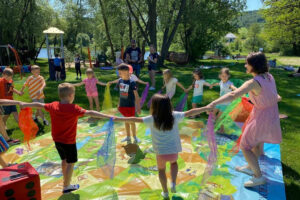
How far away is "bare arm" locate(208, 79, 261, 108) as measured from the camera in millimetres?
2832

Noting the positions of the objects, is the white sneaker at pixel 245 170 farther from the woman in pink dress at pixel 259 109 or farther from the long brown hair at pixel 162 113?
the long brown hair at pixel 162 113

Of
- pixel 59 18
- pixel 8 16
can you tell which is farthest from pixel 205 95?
pixel 59 18

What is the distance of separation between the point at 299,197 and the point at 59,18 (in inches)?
1322

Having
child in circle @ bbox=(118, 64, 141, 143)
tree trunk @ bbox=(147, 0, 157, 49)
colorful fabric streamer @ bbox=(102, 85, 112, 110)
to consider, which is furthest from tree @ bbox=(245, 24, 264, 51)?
child in circle @ bbox=(118, 64, 141, 143)

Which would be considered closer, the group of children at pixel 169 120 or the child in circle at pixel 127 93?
the group of children at pixel 169 120

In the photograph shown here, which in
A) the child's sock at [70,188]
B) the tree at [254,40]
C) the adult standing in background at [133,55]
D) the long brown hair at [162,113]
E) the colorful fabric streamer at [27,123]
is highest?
the tree at [254,40]

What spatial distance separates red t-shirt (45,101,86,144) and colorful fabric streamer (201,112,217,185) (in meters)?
1.79

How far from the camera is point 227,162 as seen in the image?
396 centimetres

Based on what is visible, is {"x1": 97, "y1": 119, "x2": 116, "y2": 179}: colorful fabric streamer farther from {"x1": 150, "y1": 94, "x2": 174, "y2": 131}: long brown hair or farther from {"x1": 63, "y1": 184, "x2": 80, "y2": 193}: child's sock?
{"x1": 150, "y1": 94, "x2": 174, "y2": 131}: long brown hair

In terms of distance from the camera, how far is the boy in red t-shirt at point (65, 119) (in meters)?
2.90

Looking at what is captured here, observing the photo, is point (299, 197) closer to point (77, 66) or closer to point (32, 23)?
point (77, 66)

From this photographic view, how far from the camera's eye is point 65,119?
9.62 ft

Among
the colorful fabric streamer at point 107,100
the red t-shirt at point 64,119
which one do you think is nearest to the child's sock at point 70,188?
the red t-shirt at point 64,119

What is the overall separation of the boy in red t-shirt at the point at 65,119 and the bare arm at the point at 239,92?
4.49 ft
